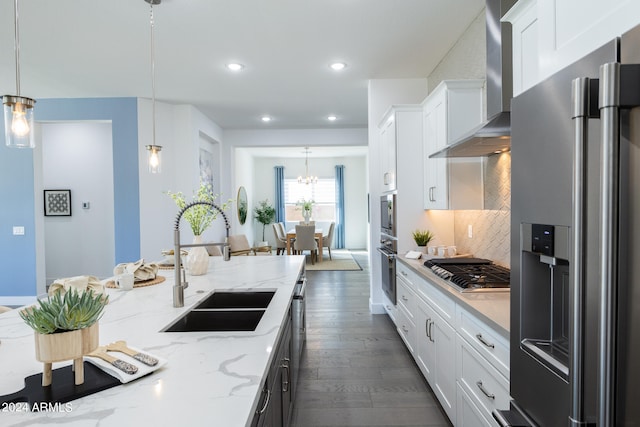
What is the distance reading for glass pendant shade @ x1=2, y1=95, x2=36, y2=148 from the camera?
5.19 ft

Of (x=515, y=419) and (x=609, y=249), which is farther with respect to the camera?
(x=515, y=419)

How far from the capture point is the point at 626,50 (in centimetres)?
71

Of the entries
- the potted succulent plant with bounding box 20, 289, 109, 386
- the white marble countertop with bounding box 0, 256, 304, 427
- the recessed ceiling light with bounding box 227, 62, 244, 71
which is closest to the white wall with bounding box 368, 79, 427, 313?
the recessed ceiling light with bounding box 227, 62, 244, 71

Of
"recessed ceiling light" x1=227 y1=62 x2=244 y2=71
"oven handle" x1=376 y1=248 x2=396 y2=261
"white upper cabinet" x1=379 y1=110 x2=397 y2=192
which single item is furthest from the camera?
"recessed ceiling light" x1=227 y1=62 x2=244 y2=71

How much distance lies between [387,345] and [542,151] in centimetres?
285

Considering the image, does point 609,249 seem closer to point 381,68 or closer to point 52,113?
point 381,68

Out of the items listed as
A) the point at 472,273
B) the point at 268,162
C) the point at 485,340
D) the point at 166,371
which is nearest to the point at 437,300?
the point at 472,273

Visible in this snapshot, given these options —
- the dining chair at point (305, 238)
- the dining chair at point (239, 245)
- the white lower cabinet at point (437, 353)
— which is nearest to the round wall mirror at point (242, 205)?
the dining chair at point (305, 238)

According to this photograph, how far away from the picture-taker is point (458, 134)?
2.82 metres

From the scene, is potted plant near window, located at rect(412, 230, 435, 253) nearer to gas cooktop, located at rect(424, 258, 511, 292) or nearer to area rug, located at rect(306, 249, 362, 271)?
gas cooktop, located at rect(424, 258, 511, 292)

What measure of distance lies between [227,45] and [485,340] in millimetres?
3235

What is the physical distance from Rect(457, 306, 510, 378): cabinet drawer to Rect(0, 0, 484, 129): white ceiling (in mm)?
2327

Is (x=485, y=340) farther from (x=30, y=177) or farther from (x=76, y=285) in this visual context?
(x=30, y=177)

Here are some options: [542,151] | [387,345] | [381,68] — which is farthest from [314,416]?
[381,68]
